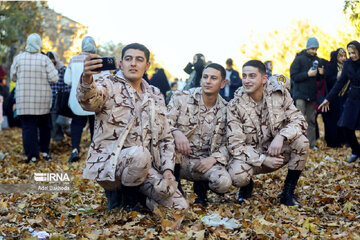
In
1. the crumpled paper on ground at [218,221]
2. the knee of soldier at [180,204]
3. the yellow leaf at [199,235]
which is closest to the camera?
the yellow leaf at [199,235]

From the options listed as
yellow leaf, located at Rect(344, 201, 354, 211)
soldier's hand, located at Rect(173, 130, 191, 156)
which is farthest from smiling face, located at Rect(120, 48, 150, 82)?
yellow leaf, located at Rect(344, 201, 354, 211)

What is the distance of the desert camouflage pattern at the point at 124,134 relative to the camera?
14.7 ft

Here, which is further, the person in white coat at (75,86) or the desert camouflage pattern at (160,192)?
the person in white coat at (75,86)

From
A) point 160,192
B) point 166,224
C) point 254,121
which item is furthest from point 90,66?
point 254,121

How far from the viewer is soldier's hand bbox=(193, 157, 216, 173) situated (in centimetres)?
536

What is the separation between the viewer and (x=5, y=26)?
17.5 m

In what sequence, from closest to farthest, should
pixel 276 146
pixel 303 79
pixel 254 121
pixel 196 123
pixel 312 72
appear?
1. pixel 276 146
2. pixel 254 121
3. pixel 196 123
4. pixel 312 72
5. pixel 303 79

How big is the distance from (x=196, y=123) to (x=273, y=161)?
40.0 inches

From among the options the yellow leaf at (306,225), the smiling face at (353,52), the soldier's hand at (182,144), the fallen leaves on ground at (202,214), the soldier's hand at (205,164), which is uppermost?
the smiling face at (353,52)

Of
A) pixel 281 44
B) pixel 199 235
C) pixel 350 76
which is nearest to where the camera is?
pixel 199 235

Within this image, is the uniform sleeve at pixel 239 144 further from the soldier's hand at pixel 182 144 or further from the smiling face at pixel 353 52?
the smiling face at pixel 353 52

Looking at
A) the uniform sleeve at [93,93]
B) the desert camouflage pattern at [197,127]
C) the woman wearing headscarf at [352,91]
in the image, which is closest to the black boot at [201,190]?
the desert camouflage pattern at [197,127]

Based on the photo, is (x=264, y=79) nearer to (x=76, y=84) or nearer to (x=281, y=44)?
(x=76, y=84)

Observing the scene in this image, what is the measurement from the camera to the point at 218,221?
4.45 m
